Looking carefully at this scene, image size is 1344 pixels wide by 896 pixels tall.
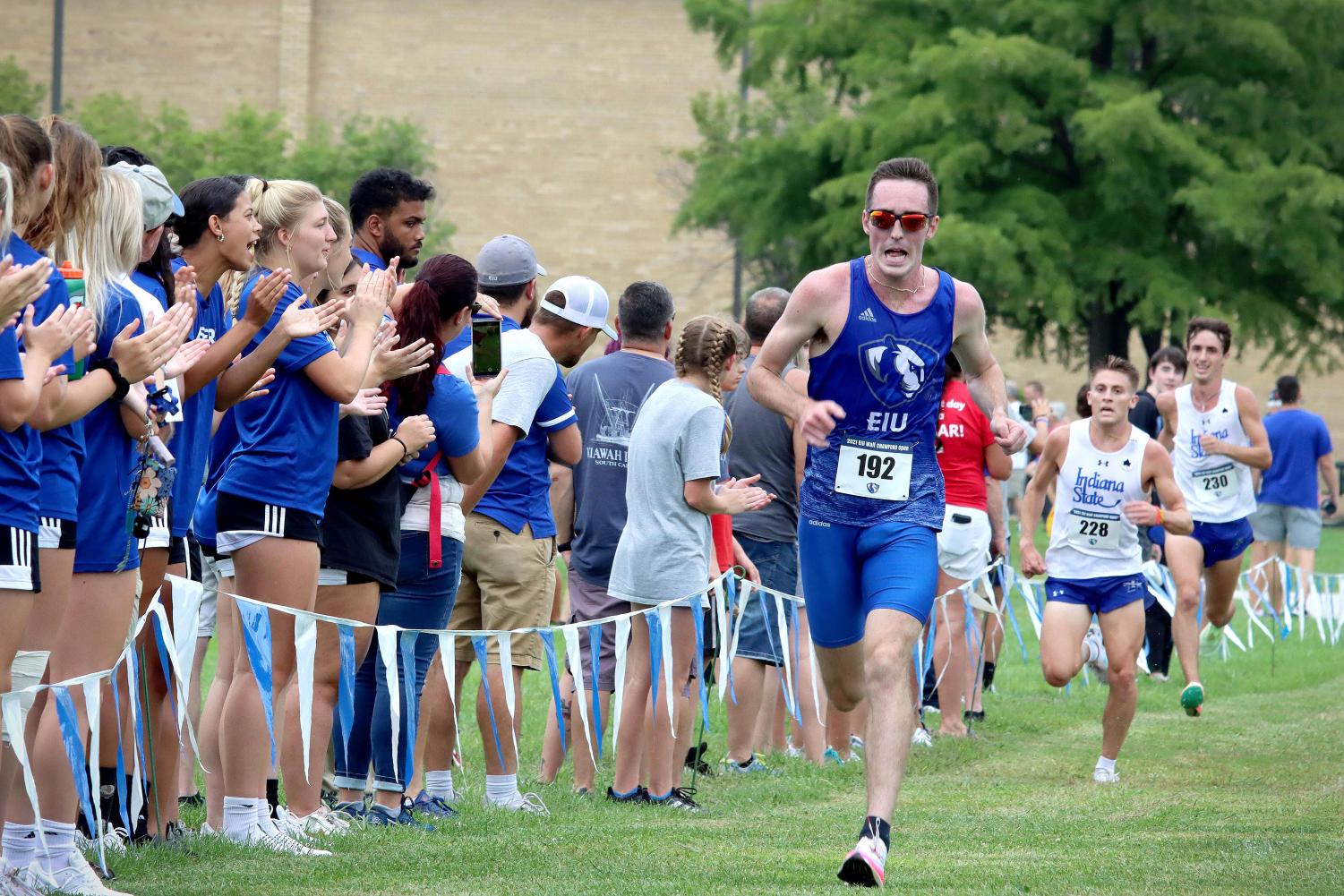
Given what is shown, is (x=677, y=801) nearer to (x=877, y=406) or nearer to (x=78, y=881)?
(x=877, y=406)

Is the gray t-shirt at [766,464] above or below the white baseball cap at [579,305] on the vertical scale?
below

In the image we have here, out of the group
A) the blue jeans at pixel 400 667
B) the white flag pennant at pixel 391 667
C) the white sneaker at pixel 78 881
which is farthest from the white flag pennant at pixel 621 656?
the white sneaker at pixel 78 881

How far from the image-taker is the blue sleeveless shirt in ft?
19.8

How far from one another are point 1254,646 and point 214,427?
10841 millimetres

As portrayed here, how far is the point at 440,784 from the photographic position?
24.1 ft

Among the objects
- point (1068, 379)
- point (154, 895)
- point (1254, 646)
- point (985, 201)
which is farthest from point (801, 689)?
point (1068, 379)

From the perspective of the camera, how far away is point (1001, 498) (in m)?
11.8

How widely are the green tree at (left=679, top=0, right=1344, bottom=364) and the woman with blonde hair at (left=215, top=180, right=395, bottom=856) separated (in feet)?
74.1

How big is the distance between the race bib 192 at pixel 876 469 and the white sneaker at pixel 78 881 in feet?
8.70

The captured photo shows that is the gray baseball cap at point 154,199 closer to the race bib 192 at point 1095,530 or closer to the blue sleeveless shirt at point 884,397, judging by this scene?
the blue sleeveless shirt at point 884,397

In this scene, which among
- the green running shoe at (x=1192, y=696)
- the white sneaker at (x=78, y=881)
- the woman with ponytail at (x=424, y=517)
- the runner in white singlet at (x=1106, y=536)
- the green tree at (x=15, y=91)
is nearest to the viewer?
the white sneaker at (x=78, y=881)

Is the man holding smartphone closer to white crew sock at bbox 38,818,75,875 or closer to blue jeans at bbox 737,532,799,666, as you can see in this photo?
blue jeans at bbox 737,532,799,666

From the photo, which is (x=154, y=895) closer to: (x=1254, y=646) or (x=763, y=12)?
(x=1254, y=646)

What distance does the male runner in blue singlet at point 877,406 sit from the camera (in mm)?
5992
